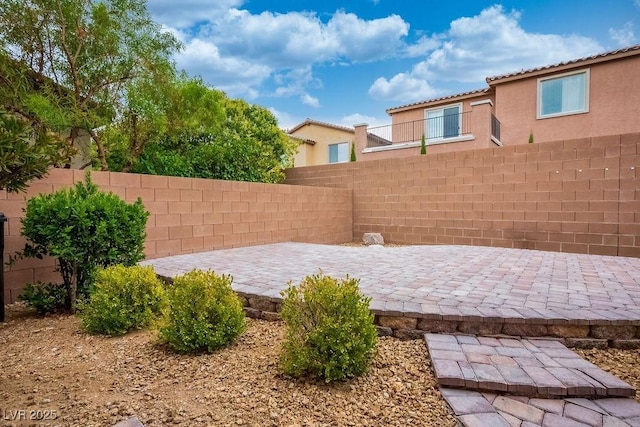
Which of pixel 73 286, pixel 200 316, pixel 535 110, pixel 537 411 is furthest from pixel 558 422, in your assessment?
pixel 535 110

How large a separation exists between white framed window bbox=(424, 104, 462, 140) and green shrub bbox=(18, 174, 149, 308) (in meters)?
11.9

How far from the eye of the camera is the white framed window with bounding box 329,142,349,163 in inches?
771

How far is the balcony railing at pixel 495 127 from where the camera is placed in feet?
39.4

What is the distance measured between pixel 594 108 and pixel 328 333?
13.2 meters

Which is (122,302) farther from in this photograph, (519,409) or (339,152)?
(339,152)

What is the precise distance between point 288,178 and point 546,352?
8.89 metres

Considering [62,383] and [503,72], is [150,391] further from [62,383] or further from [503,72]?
[503,72]

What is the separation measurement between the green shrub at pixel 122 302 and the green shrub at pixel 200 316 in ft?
1.63

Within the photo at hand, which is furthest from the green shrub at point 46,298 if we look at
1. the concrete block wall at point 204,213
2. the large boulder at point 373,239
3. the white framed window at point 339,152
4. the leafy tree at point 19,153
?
the white framed window at point 339,152

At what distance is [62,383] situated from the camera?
2098 mm

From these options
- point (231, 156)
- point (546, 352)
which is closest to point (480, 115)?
point (231, 156)

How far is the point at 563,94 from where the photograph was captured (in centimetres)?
1185

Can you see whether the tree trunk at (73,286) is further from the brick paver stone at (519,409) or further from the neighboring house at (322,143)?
the neighboring house at (322,143)

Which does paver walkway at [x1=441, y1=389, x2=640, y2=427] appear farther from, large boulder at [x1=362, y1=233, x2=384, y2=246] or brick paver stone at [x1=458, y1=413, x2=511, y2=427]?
large boulder at [x1=362, y1=233, x2=384, y2=246]
